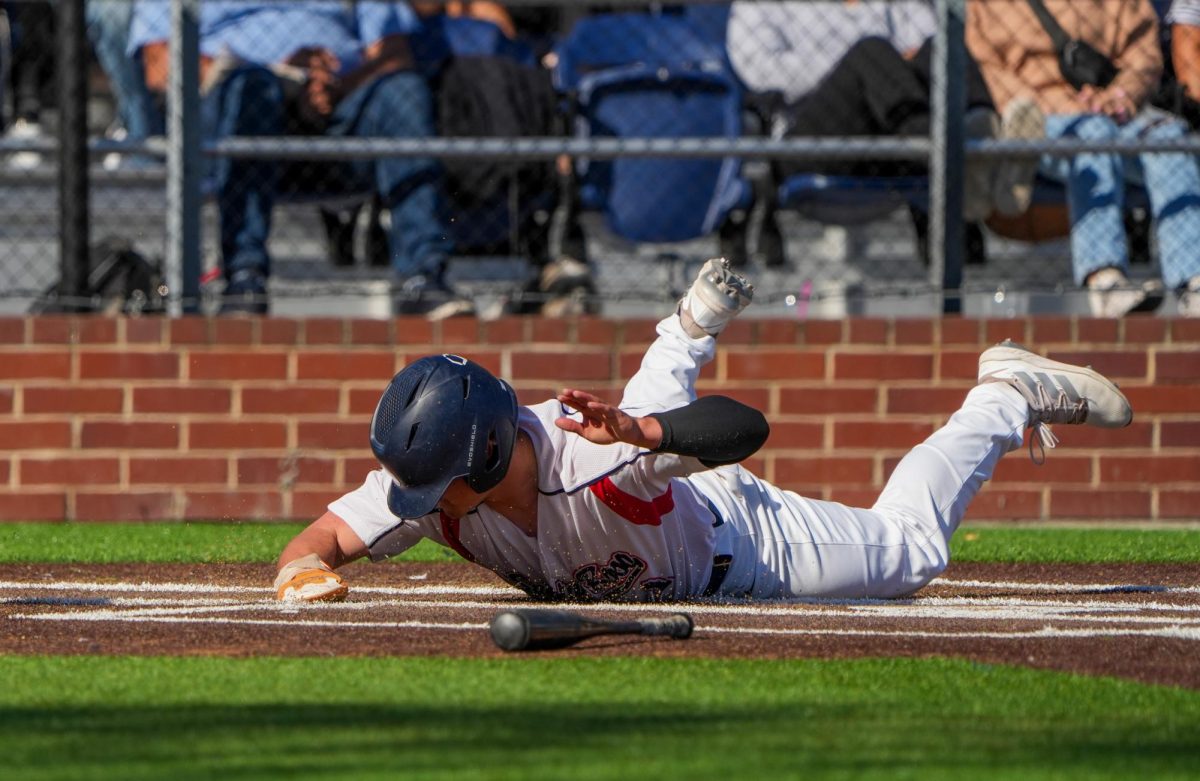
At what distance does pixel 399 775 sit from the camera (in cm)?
291

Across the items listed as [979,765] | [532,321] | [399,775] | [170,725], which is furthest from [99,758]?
[532,321]

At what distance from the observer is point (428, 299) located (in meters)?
8.62

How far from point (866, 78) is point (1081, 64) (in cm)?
99

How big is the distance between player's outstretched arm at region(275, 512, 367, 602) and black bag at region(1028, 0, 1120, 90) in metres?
4.80

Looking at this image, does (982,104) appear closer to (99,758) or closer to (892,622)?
(892,622)

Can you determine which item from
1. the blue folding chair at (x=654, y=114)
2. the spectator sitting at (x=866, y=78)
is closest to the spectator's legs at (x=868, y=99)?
the spectator sitting at (x=866, y=78)

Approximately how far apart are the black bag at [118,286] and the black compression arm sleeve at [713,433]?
4398 millimetres

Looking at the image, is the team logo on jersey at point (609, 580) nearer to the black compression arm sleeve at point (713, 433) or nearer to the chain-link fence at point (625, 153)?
the black compression arm sleeve at point (713, 433)

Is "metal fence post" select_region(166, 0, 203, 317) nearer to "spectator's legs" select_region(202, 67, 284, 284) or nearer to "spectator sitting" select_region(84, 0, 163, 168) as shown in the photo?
"spectator's legs" select_region(202, 67, 284, 284)

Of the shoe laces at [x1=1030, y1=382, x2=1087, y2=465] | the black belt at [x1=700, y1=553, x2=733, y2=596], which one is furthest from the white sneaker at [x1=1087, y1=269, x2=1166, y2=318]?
the black belt at [x1=700, y1=553, x2=733, y2=596]

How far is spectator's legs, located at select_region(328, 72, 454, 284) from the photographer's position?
8727mm

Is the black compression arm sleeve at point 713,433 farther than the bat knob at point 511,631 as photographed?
Yes

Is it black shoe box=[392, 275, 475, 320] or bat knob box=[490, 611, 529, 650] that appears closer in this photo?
bat knob box=[490, 611, 529, 650]

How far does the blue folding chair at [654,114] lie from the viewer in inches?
373
